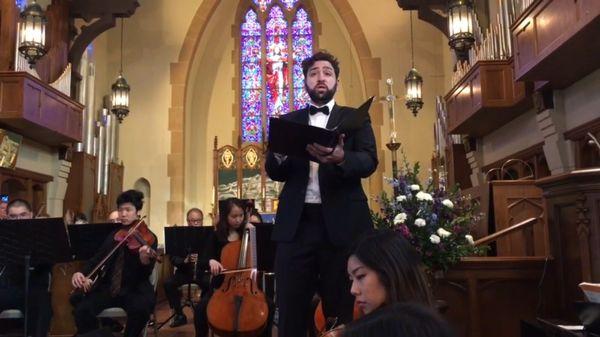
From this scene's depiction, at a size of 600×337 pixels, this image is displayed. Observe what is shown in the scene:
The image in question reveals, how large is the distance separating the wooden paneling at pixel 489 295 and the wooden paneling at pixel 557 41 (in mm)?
1944

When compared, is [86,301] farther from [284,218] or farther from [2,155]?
[2,155]

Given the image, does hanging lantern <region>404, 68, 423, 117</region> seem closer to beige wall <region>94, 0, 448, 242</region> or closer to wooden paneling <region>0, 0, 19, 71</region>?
beige wall <region>94, 0, 448, 242</region>

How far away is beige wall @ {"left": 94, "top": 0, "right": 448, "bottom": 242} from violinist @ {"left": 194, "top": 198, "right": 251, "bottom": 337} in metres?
7.85

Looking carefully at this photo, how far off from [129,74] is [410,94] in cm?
647

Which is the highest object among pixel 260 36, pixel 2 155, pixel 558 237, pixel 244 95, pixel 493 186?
pixel 260 36

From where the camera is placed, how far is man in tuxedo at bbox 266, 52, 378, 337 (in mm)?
2084

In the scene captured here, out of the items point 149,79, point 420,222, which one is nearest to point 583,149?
point 420,222

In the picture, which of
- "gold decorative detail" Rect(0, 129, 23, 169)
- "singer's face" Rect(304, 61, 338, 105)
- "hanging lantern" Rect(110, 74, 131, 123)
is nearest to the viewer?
"singer's face" Rect(304, 61, 338, 105)

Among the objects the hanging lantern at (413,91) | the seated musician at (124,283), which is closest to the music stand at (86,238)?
the seated musician at (124,283)

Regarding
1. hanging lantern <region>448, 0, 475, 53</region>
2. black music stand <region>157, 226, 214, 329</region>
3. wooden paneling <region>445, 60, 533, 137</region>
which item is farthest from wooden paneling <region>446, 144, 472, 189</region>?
black music stand <region>157, 226, 214, 329</region>

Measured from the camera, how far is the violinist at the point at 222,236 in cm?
443

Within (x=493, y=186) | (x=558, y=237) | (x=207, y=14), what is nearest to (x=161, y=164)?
(x=207, y=14)

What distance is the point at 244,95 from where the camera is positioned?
44.5 ft

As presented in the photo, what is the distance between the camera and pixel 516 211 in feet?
17.5
